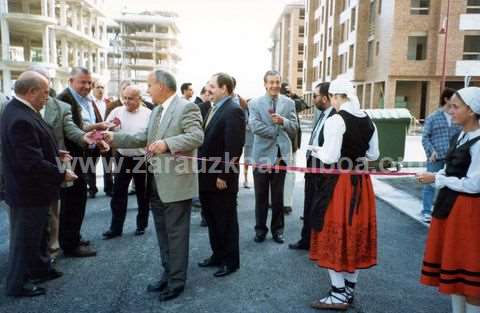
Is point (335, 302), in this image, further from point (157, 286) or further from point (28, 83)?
point (28, 83)

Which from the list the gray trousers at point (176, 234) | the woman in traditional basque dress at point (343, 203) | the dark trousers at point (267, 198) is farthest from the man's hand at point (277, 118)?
the gray trousers at point (176, 234)

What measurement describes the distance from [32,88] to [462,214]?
3.65m

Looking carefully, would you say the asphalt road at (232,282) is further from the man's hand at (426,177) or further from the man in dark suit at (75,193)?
the man's hand at (426,177)

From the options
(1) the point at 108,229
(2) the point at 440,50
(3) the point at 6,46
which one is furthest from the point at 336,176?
(3) the point at 6,46

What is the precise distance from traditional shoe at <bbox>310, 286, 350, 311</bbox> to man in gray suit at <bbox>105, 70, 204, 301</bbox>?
126 cm

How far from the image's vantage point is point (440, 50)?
96.3 ft

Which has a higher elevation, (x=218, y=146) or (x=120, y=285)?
(x=218, y=146)

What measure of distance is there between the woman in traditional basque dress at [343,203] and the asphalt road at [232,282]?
0.44 metres

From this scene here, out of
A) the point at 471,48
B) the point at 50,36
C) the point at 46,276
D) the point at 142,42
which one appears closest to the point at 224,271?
the point at 46,276

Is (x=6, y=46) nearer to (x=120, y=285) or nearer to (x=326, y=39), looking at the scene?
(x=326, y=39)

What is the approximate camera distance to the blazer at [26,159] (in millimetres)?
3586

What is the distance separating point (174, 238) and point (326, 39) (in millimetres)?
45737

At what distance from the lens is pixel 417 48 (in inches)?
1194

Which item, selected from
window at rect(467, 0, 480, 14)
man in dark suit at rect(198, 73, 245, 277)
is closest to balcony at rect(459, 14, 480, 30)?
window at rect(467, 0, 480, 14)
